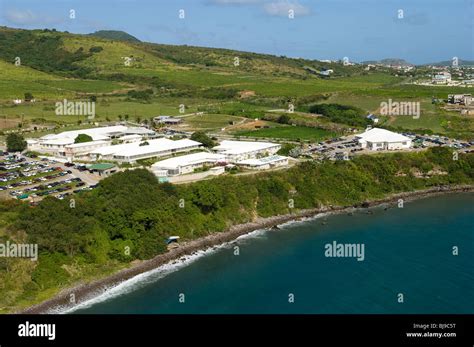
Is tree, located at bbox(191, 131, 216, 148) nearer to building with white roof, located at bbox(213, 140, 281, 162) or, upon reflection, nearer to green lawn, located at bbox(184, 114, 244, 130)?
building with white roof, located at bbox(213, 140, 281, 162)

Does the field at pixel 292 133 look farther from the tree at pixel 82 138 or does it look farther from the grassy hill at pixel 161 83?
the tree at pixel 82 138

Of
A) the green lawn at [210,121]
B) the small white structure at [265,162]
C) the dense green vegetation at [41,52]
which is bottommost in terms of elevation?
the small white structure at [265,162]

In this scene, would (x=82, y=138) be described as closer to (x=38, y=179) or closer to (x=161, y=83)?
(x=38, y=179)

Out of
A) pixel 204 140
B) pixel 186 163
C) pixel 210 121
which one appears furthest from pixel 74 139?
pixel 210 121

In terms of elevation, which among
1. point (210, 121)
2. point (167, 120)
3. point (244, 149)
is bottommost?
point (244, 149)

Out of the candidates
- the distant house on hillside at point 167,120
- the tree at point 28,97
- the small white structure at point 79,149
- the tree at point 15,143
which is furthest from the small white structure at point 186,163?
the tree at point 28,97

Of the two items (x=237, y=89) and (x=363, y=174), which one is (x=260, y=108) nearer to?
(x=237, y=89)

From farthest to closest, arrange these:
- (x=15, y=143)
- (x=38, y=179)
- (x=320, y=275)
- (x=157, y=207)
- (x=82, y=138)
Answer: (x=82, y=138), (x=15, y=143), (x=38, y=179), (x=157, y=207), (x=320, y=275)

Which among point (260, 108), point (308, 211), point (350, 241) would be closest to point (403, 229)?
point (350, 241)
